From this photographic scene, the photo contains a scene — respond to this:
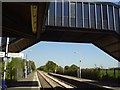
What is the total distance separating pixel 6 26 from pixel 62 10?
15.9 m

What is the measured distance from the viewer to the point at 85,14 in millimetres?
46156

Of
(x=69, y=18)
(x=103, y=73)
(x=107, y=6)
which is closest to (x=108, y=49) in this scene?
(x=103, y=73)

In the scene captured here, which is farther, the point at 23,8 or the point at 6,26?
the point at 6,26

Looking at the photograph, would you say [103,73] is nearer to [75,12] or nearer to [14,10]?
[75,12]

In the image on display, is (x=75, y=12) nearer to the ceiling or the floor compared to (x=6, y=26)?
nearer to the ceiling

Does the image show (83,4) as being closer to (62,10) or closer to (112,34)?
(62,10)

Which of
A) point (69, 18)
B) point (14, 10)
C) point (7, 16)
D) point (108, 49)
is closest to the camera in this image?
point (14, 10)

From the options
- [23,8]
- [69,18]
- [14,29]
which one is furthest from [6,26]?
[69,18]

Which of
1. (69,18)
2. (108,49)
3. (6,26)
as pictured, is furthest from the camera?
(108,49)

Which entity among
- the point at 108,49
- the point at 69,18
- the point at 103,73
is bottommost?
the point at 103,73

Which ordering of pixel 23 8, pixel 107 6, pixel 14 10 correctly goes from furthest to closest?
pixel 107 6, pixel 14 10, pixel 23 8

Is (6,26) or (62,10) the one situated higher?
(62,10)

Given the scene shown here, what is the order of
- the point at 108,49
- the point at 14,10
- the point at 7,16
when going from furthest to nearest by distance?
1. the point at 108,49
2. the point at 7,16
3. the point at 14,10

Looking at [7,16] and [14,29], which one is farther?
[14,29]
